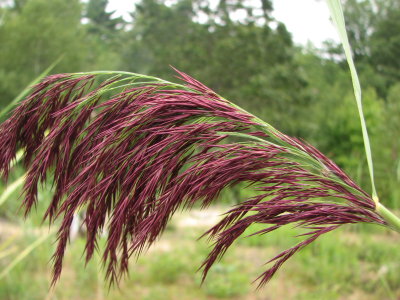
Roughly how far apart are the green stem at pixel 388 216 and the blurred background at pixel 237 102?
1.21 ft

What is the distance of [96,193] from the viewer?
2.44ft

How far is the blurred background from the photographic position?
13.5ft

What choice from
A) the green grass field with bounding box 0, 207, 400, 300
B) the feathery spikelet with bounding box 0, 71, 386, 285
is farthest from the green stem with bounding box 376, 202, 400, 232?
the green grass field with bounding box 0, 207, 400, 300

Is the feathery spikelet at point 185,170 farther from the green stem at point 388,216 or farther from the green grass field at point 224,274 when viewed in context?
the green grass field at point 224,274

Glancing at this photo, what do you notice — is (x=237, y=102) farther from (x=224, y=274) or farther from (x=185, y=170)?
(x=185, y=170)

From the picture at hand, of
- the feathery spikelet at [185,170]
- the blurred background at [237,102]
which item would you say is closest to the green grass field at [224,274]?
the blurred background at [237,102]

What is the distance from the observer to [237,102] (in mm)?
15578

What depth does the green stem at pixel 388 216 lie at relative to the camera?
714 millimetres

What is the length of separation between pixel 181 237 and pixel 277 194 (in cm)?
575

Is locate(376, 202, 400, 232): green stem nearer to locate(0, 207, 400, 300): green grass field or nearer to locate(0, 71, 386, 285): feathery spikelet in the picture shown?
locate(0, 71, 386, 285): feathery spikelet

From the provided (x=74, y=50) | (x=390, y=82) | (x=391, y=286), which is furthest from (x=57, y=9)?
(x=391, y=286)

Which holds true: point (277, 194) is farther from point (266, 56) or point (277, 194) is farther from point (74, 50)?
point (74, 50)

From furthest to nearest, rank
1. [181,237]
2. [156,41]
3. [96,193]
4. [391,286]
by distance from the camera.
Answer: [156,41]
[181,237]
[391,286]
[96,193]

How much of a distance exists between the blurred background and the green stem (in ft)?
1.21
